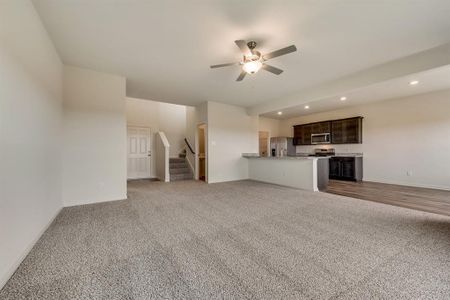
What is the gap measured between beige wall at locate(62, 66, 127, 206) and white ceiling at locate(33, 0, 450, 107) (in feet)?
1.24

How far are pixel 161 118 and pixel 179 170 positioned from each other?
8.38 feet

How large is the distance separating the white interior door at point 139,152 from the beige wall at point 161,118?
1.03ft

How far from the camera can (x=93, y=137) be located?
3.62 meters

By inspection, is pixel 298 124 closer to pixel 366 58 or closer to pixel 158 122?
pixel 366 58

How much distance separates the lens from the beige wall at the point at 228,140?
19.5 feet

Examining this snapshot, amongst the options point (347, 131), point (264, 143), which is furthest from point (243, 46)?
point (264, 143)

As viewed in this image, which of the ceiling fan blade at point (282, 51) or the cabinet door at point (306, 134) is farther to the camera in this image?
the cabinet door at point (306, 134)

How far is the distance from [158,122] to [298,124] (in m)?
6.20

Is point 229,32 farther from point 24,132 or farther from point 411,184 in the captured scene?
point 411,184

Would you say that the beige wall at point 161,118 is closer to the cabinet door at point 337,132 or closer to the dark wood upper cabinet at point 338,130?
the dark wood upper cabinet at point 338,130

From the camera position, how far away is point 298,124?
26.6ft

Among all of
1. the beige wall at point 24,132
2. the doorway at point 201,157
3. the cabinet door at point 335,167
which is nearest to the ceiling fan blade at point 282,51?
the beige wall at point 24,132

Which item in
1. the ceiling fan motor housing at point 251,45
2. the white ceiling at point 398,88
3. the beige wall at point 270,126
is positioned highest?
the ceiling fan motor housing at point 251,45

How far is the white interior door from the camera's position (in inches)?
271
